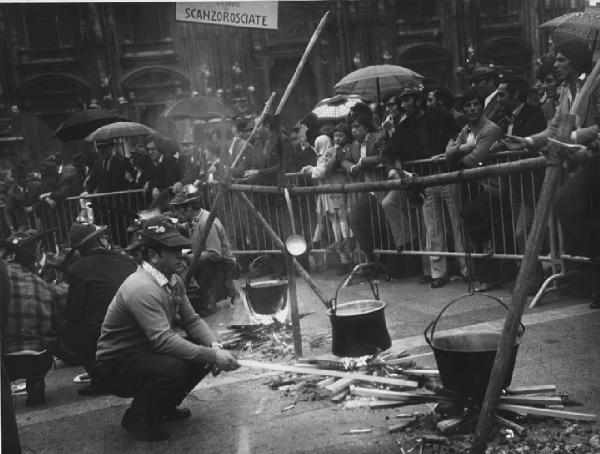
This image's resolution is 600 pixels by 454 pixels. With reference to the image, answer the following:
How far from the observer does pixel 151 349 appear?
508 centimetres

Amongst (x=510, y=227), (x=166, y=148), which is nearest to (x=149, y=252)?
(x=510, y=227)

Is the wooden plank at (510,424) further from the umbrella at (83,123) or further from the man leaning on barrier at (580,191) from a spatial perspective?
the umbrella at (83,123)

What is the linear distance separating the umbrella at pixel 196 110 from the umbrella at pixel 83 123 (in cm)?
161

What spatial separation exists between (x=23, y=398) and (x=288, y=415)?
283 centimetres

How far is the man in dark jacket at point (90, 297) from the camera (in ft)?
20.0

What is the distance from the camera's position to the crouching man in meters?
4.89

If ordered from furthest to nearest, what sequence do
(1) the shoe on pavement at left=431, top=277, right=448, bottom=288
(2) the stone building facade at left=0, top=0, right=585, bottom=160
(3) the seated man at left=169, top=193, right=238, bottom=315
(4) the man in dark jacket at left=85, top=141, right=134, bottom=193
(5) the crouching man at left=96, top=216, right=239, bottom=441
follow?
1. (2) the stone building facade at left=0, top=0, right=585, bottom=160
2. (4) the man in dark jacket at left=85, top=141, right=134, bottom=193
3. (3) the seated man at left=169, top=193, right=238, bottom=315
4. (1) the shoe on pavement at left=431, top=277, right=448, bottom=288
5. (5) the crouching man at left=96, top=216, right=239, bottom=441

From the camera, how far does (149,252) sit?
5.05 m

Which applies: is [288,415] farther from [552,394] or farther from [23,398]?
[23,398]

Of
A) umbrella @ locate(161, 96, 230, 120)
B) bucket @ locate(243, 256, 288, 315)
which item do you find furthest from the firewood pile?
umbrella @ locate(161, 96, 230, 120)

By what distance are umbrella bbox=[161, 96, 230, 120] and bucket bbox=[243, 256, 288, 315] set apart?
7489 millimetres

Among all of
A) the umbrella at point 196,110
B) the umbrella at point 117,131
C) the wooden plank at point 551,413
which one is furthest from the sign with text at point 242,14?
the umbrella at point 196,110

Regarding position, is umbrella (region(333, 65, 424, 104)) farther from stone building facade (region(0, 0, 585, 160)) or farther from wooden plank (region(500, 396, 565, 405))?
stone building facade (region(0, 0, 585, 160))

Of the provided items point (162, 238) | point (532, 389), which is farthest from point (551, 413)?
point (162, 238)
